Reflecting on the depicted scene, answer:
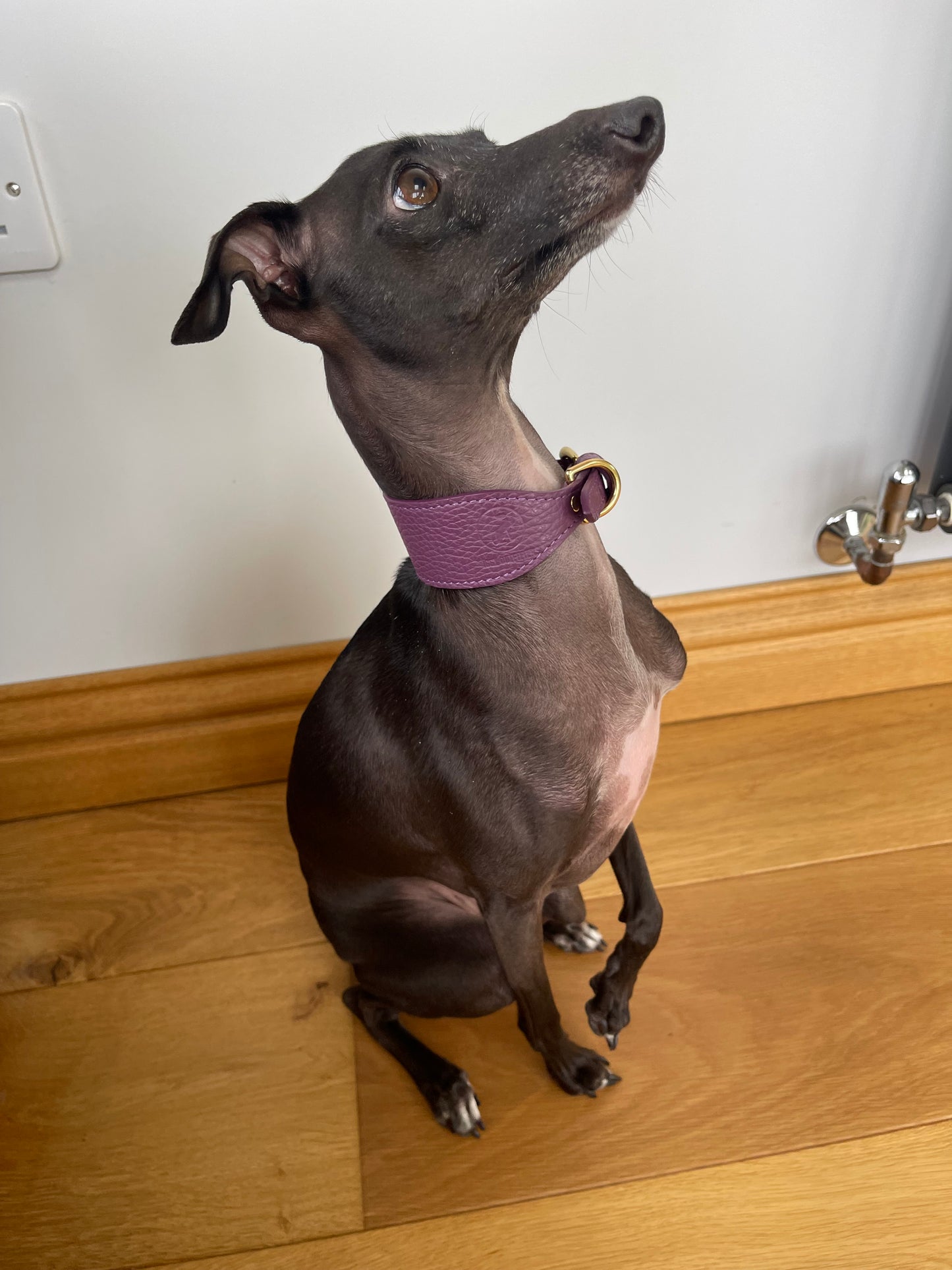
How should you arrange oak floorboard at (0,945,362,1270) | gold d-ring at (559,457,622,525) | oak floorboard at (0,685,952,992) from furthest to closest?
1. oak floorboard at (0,685,952,992)
2. oak floorboard at (0,945,362,1270)
3. gold d-ring at (559,457,622,525)

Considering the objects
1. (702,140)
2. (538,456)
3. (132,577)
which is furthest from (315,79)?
(132,577)

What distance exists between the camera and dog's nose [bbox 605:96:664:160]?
0.69 metres

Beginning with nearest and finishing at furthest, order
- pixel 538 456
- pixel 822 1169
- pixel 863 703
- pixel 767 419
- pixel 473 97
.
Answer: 1. pixel 538 456
2. pixel 822 1169
3. pixel 473 97
4. pixel 767 419
5. pixel 863 703

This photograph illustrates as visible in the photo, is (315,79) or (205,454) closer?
(315,79)

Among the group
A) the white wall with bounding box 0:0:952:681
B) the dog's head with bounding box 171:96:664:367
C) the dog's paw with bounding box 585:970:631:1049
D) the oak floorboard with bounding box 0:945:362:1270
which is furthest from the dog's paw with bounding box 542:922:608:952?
the dog's head with bounding box 171:96:664:367

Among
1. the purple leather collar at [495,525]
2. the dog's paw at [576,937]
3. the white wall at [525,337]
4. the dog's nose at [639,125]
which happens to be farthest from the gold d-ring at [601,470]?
the dog's paw at [576,937]

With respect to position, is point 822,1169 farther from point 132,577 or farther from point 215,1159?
point 132,577

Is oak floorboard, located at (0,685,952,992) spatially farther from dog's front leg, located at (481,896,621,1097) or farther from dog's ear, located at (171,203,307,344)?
dog's ear, located at (171,203,307,344)

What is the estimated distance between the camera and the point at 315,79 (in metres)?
1.08

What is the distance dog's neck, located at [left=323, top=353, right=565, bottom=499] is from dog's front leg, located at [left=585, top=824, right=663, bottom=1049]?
17.5 inches

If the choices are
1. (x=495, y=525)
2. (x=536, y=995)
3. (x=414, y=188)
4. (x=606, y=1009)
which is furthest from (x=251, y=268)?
(x=606, y=1009)

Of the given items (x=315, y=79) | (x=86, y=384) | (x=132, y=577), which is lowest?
(x=132, y=577)

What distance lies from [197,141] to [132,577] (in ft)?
1.88

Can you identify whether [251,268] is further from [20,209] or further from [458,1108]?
[458,1108]
